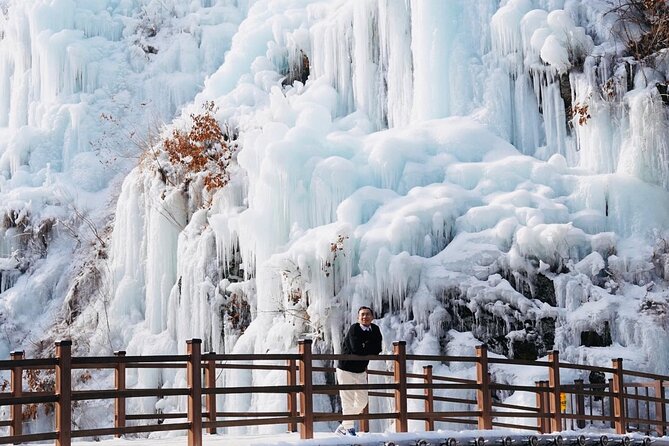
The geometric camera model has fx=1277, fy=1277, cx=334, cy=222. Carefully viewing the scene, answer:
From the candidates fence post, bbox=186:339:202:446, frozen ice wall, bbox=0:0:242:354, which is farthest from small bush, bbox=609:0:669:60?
frozen ice wall, bbox=0:0:242:354

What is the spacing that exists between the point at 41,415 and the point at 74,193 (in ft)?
26.8

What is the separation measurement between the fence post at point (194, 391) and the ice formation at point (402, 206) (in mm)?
9314

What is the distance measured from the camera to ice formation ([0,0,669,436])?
2273 centimetres

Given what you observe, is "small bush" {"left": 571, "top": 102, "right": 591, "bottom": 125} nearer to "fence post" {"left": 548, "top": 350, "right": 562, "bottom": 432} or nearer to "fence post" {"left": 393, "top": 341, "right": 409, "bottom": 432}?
"fence post" {"left": 548, "top": 350, "right": 562, "bottom": 432}

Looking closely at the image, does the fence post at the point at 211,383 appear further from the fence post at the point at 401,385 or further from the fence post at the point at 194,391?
the fence post at the point at 401,385

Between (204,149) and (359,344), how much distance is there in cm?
1459

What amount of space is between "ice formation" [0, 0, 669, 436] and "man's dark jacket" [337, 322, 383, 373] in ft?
22.9

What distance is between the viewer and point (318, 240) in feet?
77.9

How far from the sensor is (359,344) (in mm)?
15523

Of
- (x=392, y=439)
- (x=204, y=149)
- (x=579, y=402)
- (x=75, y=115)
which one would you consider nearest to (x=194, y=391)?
(x=392, y=439)

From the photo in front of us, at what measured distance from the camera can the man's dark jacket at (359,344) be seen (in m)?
15.5

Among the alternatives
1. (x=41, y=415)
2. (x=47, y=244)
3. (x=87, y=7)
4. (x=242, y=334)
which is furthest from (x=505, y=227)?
(x=87, y=7)

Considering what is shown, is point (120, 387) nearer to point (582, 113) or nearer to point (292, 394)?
point (292, 394)

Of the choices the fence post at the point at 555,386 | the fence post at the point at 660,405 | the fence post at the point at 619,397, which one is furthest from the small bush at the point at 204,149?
the fence post at the point at 555,386
